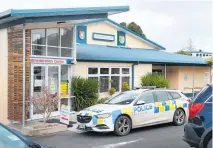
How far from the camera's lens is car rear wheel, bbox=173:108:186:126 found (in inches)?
460

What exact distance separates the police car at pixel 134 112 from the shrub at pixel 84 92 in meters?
3.77

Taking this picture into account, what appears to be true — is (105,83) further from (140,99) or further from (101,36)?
(140,99)

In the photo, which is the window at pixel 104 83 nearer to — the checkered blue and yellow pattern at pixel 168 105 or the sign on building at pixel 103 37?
the sign on building at pixel 103 37

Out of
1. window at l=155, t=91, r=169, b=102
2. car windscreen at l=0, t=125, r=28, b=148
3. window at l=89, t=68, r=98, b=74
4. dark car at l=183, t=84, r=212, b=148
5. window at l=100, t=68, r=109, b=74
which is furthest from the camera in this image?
window at l=100, t=68, r=109, b=74

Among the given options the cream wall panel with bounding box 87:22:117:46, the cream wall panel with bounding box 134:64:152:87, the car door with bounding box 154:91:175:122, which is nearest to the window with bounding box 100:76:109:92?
the cream wall panel with bounding box 134:64:152:87

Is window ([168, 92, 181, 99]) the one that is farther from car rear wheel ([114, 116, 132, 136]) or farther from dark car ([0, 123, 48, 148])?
dark car ([0, 123, 48, 148])

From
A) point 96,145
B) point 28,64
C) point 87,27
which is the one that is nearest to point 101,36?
point 87,27

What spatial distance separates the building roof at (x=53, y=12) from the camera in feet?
35.8

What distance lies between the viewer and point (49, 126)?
36.1ft

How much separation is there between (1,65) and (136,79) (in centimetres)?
866

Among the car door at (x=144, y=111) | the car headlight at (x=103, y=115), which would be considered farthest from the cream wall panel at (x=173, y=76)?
the car headlight at (x=103, y=115)

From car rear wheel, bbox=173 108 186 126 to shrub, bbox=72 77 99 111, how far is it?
470 cm

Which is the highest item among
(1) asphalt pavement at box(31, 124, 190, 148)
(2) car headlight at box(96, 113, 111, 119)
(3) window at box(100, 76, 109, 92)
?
(3) window at box(100, 76, 109, 92)

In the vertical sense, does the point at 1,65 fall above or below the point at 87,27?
below
